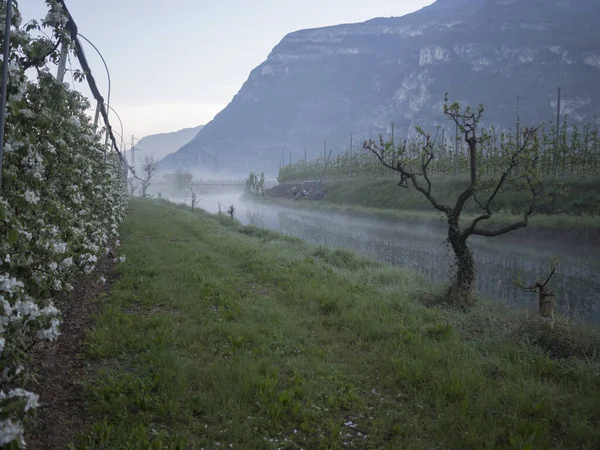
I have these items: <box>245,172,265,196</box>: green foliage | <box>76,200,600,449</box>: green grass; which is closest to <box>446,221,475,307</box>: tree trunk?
<box>76,200,600,449</box>: green grass

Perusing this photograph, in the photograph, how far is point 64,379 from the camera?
580 centimetres

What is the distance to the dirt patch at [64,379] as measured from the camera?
14.6 feet

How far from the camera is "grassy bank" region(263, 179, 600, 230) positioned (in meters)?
25.6

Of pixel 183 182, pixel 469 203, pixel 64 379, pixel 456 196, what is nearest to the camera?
pixel 64 379

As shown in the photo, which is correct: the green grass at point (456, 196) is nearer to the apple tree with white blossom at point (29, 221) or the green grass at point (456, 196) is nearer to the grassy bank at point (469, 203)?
the grassy bank at point (469, 203)

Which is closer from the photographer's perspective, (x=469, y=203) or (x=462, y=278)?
(x=462, y=278)

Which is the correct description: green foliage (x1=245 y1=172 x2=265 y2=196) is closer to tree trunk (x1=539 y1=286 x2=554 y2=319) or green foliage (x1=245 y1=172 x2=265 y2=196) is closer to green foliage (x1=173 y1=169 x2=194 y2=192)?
green foliage (x1=173 y1=169 x2=194 y2=192)

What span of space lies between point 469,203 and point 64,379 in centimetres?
3438

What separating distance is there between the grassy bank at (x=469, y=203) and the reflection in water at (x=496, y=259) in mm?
2970

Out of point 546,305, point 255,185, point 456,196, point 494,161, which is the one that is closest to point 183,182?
point 255,185

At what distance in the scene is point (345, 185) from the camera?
60875mm

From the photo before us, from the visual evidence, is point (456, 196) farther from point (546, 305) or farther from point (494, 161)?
point (546, 305)

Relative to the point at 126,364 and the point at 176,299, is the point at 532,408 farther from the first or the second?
the point at 176,299

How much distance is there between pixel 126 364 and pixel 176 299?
3.36m
